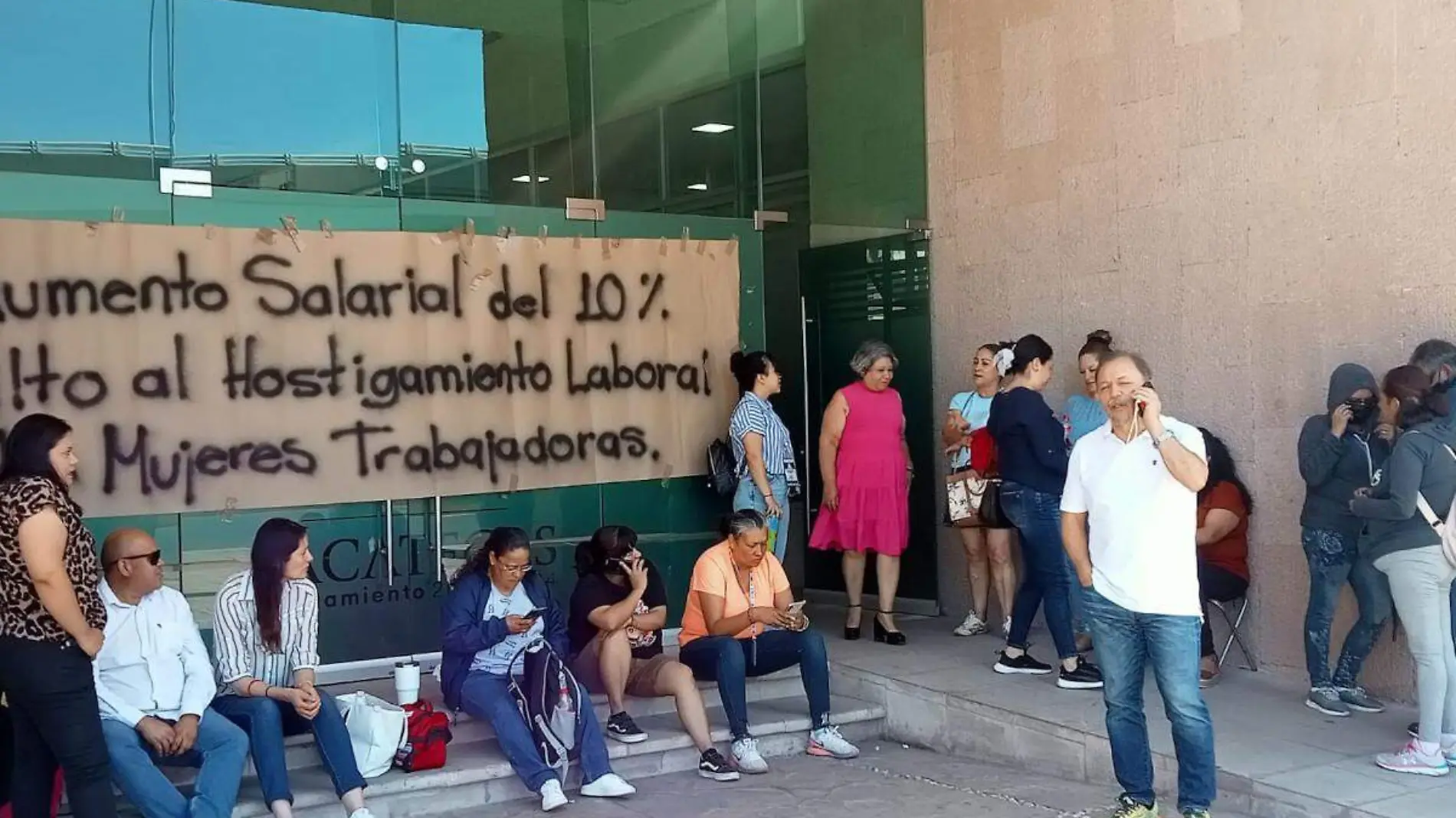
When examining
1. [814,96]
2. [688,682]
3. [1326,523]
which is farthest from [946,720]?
[814,96]

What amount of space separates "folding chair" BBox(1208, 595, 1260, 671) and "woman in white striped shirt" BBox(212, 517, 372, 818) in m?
4.56

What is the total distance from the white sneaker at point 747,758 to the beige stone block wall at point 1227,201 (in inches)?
113

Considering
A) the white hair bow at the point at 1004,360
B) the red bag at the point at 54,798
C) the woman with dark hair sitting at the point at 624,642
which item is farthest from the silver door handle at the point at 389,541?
the white hair bow at the point at 1004,360

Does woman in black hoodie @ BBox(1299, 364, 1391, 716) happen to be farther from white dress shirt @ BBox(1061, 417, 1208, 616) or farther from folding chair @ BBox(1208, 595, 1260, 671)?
white dress shirt @ BBox(1061, 417, 1208, 616)

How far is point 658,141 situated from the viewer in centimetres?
849

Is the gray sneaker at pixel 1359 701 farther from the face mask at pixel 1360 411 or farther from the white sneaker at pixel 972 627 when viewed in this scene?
the white sneaker at pixel 972 627

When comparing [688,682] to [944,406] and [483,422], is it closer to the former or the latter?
Result: [483,422]

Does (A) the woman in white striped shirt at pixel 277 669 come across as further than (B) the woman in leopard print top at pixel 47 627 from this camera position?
Yes

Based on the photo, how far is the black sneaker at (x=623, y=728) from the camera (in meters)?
6.46

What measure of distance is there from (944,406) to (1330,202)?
299 cm

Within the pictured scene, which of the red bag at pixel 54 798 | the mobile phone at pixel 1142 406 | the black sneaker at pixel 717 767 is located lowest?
the black sneaker at pixel 717 767

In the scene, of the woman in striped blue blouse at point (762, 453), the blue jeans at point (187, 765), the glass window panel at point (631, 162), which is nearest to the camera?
the blue jeans at point (187, 765)

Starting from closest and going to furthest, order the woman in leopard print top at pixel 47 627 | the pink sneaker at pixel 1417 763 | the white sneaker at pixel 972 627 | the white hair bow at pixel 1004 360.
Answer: the woman in leopard print top at pixel 47 627 < the pink sneaker at pixel 1417 763 < the white hair bow at pixel 1004 360 < the white sneaker at pixel 972 627

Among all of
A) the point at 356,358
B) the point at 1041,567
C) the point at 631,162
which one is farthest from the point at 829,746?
the point at 631,162
